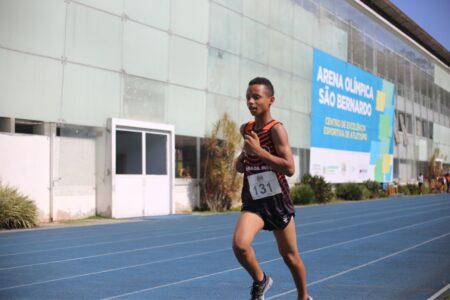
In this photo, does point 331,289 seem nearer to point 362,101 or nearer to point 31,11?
point 31,11

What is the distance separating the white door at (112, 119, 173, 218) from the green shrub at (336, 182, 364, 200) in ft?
51.8

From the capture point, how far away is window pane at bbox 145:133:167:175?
20.6 meters

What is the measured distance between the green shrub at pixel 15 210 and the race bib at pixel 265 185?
1054cm

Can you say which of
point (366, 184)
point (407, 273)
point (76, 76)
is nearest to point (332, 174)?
point (366, 184)

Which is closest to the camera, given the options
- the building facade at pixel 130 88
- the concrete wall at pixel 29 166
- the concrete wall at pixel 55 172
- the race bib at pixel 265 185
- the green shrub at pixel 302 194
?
the race bib at pixel 265 185

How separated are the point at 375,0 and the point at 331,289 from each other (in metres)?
40.2

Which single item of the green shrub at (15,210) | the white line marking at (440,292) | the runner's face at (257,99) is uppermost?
the runner's face at (257,99)

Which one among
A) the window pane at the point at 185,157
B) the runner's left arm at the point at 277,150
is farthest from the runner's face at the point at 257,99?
the window pane at the point at 185,157

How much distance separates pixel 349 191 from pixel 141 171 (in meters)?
17.8

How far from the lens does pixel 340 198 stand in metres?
35.2

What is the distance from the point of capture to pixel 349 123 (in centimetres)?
3700

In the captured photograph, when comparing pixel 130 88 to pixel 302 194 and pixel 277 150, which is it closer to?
pixel 302 194

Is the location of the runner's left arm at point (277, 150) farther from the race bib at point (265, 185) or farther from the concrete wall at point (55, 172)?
the concrete wall at point (55, 172)

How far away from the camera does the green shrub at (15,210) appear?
1424 centimetres
